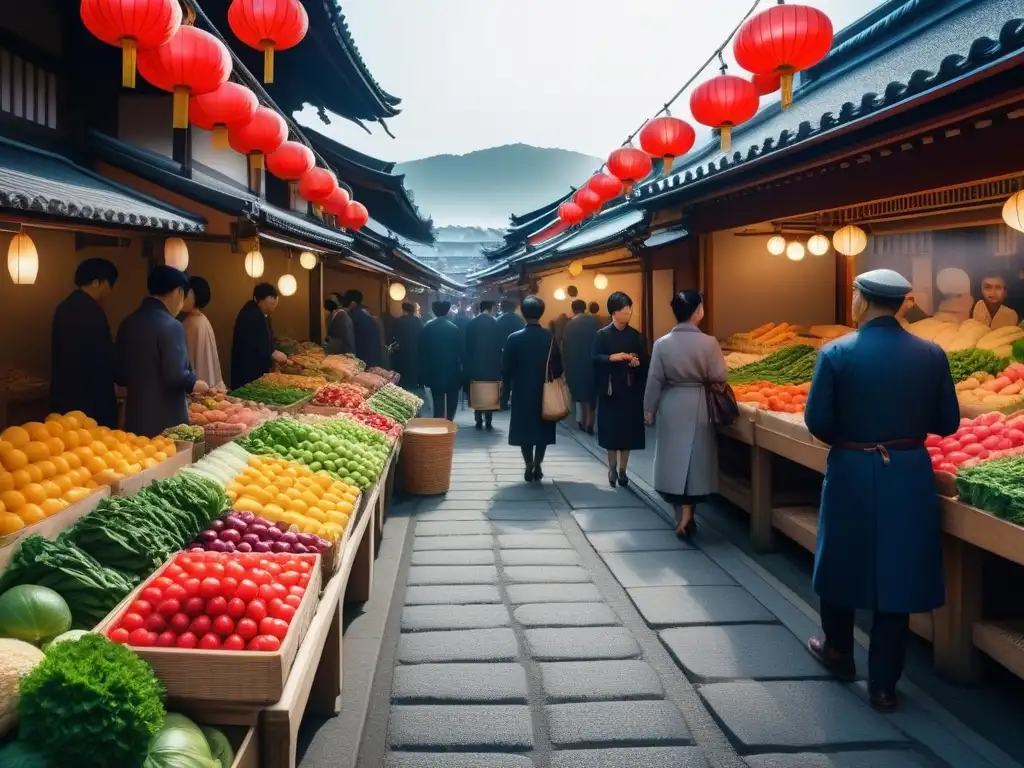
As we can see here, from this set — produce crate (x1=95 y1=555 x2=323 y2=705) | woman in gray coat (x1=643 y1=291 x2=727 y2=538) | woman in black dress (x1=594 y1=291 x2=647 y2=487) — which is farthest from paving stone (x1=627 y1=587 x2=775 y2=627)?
woman in black dress (x1=594 y1=291 x2=647 y2=487)

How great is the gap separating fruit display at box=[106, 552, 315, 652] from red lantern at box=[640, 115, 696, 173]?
729cm

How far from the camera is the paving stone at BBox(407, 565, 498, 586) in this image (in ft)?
20.6

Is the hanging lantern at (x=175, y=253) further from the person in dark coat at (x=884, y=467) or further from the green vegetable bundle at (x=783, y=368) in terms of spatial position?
the person in dark coat at (x=884, y=467)

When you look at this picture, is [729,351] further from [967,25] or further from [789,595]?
[789,595]

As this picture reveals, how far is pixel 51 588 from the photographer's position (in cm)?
331

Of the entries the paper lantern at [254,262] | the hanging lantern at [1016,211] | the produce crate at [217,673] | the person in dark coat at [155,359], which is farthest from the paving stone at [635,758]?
the paper lantern at [254,262]

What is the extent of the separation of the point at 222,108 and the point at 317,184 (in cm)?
350

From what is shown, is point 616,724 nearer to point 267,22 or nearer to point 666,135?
point 267,22

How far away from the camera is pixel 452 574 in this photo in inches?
254

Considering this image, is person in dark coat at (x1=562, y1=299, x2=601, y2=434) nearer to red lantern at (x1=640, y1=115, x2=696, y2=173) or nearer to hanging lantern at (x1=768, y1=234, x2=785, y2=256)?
hanging lantern at (x1=768, y1=234, x2=785, y2=256)

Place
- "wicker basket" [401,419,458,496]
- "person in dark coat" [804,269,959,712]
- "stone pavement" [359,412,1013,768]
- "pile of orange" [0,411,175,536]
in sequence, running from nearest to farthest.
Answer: "stone pavement" [359,412,1013,768]
"pile of orange" [0,411,175,536]
"person in dark coat" [804,269,959,712]
"wicker basket" [401,419,458,496]

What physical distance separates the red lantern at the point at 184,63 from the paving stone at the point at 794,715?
16.4 feet

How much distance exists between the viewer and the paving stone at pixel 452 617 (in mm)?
5312

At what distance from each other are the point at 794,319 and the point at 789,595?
6.34 meters
